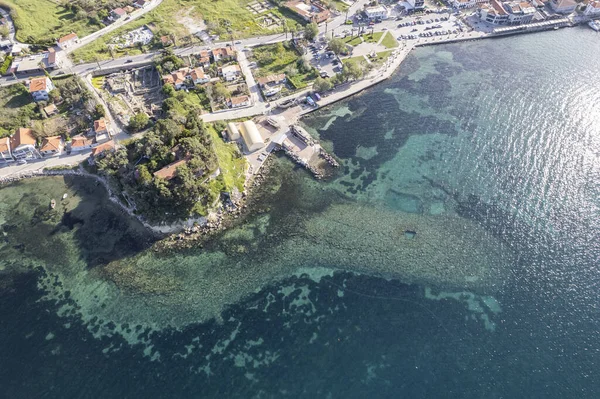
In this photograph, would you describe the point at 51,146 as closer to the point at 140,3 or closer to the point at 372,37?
the point at 140,3

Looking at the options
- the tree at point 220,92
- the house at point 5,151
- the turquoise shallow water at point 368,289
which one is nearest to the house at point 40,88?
the house at point 5,151

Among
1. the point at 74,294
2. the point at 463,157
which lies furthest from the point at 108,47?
the point at 463,157

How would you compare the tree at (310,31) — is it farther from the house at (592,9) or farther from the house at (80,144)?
the house at (592,9)

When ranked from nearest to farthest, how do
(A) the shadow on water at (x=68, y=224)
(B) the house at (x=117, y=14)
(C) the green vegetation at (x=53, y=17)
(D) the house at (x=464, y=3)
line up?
(A) the shadow on water at (x=68, y=224), (C) the green vegetation at (x=53, y=17), (B) the house at (x=117, y=14), (D) the house at (x=464, y=3)

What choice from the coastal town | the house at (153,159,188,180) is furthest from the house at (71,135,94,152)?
the house at (153,159,188,180)

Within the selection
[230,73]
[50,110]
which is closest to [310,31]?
[230,73]

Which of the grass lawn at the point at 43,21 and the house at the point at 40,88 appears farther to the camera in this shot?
the grass lawn at the point at 43,21

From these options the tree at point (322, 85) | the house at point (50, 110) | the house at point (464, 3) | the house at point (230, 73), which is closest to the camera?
the house at point (50, 110)

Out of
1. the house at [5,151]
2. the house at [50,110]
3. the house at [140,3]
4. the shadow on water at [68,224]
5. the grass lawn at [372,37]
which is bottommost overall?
the shadow on water at [68,224]
